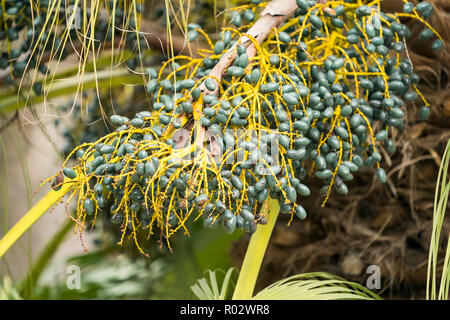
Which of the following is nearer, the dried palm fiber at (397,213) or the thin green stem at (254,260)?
the thin green stem at (254,260)

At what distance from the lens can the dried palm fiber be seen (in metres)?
0.92

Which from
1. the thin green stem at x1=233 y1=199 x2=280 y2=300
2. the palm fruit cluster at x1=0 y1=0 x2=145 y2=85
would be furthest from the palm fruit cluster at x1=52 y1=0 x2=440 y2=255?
the palm fruit cluster at x1=0 y1=0 x2=145 y2=85

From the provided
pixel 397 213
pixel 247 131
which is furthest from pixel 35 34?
pixel 397 213

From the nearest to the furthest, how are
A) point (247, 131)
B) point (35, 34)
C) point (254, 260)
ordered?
point (247, 131), point (254, 260), point (35, 34)

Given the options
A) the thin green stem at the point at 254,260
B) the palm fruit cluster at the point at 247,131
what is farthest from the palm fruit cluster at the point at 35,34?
the thin green stem at the point at 254,260

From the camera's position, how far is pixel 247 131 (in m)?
0.68

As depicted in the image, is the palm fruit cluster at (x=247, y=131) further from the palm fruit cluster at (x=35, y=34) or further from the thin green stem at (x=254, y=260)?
the palm fruit cluster at (x=35, y=34)

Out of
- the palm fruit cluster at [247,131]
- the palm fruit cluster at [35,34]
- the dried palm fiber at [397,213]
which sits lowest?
the dried palm fiber at [397,213]

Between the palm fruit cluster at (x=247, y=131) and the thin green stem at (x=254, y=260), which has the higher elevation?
the palm fruit cluster at (x=247, y=131)

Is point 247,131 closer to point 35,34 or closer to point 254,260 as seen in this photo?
point 254,260

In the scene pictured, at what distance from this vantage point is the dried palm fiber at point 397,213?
92cm

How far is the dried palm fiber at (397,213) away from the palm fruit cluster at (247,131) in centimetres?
14

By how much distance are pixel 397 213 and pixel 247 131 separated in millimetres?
421

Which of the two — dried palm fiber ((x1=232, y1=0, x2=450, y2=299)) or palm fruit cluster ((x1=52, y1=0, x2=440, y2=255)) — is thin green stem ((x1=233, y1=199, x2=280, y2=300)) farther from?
dried palm fiber ((x1=232, y1=0, x2=450, y2=299))
